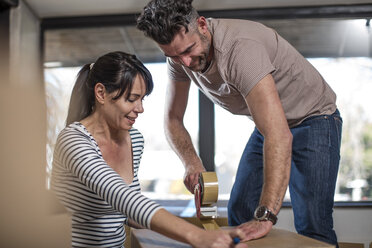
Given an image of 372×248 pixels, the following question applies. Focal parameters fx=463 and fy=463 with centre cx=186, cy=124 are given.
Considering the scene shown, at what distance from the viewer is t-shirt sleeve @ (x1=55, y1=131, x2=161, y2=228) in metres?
1.12

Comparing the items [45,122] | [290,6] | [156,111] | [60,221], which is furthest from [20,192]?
[290,6]

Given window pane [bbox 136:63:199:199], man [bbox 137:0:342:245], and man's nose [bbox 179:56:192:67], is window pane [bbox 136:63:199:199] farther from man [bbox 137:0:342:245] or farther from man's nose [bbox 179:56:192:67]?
man's nose [bbox 179:56:192:67]

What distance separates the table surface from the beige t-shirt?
45 cm

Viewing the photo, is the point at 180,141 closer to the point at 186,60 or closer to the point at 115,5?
the point at 186,60

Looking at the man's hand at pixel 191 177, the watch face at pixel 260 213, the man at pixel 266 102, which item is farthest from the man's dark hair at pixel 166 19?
the watch face at pixel 260 213

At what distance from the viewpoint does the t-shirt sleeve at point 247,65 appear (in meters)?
1.44

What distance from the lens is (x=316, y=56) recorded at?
3.04m

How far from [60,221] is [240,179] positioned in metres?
0.72

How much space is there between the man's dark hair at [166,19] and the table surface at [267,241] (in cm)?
65

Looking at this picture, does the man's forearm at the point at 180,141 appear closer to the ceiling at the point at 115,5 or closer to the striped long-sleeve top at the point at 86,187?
the striped long-sleeve top at the point at 86,187

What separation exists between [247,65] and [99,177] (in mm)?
581

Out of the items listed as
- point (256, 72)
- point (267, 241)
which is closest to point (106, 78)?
point (256, 72)

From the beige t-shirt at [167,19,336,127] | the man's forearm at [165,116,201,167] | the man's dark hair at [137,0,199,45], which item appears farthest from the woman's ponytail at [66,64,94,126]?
the man's forearm at [165,116,201,167]

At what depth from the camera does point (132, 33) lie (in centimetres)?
323
